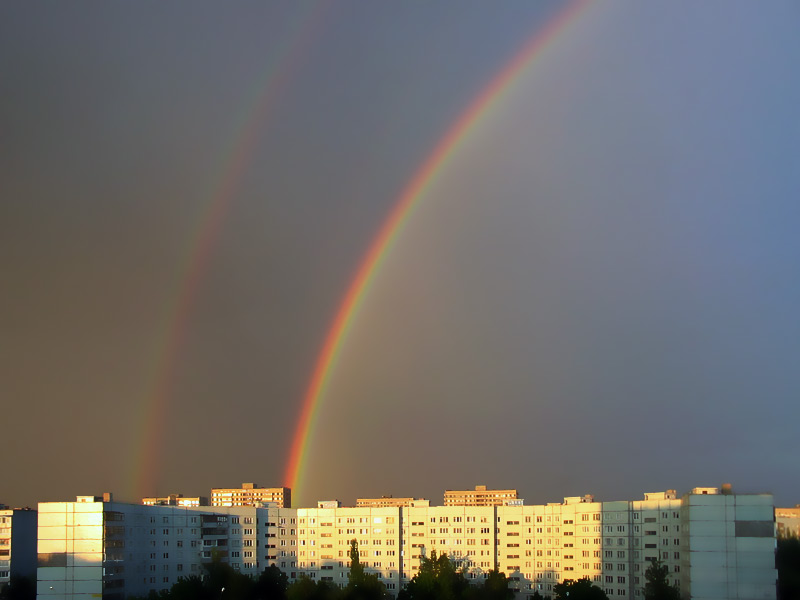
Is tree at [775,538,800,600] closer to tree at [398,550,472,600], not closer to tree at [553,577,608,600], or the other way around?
tree at [553,577,608,600]

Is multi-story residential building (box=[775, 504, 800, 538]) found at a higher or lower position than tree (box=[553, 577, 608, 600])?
higher

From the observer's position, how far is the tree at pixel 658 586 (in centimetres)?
5600

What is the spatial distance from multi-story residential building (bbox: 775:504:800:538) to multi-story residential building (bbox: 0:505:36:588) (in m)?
51.0

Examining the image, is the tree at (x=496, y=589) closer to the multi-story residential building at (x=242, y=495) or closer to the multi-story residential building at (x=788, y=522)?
the multi-story residential building at (x=788, y=522)

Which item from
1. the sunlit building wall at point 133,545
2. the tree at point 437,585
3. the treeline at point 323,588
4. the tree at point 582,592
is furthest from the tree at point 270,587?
the tree at point 582,592

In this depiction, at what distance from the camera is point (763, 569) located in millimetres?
49438

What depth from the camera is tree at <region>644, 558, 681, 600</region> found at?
56000 mm

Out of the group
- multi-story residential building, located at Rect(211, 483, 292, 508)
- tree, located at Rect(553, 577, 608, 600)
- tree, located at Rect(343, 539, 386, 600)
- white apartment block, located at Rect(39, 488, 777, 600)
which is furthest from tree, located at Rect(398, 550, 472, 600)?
multi-story residential building, located at Rect(211, 483, 292, 508)

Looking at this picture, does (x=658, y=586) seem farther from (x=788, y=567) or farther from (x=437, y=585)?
(x=437, y=585)

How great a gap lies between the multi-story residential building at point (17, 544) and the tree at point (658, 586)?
43632 mm

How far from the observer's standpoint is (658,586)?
186 feet

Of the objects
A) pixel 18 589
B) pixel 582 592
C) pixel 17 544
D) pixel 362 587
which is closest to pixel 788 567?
pixel 582 592

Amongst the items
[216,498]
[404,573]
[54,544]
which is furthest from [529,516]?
[216,498]

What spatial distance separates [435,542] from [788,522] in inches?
1224
